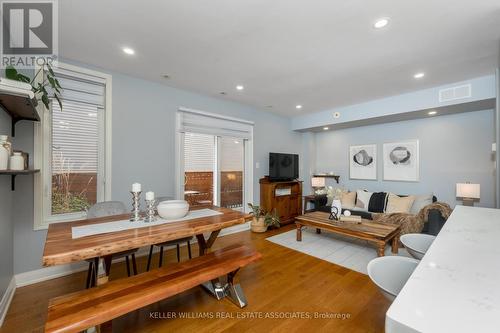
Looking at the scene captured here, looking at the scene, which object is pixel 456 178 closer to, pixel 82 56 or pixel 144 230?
pixel 144 230

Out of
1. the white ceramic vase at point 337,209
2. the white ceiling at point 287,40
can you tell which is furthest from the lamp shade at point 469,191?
the white ceramic vase at point 337,209

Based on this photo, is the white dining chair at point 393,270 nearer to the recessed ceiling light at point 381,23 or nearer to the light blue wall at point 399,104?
the recessed ceiling light at point 381,23

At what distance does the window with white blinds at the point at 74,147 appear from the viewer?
2467 millimetres

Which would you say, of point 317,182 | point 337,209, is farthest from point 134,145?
point 317,182

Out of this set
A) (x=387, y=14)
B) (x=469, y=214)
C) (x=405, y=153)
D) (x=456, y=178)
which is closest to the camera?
(x=469, y=214)

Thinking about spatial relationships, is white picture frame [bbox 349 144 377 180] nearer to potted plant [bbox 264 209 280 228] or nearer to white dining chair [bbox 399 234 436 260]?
potted plant [bbox 264 209 280 228]

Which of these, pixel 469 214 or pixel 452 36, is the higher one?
pixel 452 36

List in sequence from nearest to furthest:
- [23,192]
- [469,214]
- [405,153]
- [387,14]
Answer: [469,214], [387,14], [23,192], [405,153]

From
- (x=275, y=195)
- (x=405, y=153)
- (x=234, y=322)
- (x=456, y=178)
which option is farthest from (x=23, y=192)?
(x=456, y=178)

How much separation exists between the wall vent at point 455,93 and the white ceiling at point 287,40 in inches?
7.7

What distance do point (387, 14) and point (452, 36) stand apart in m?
0.86

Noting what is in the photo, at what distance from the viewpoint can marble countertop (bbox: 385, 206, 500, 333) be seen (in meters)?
0.52

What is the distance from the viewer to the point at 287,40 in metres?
2.13

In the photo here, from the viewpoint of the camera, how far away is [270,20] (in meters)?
1.84
